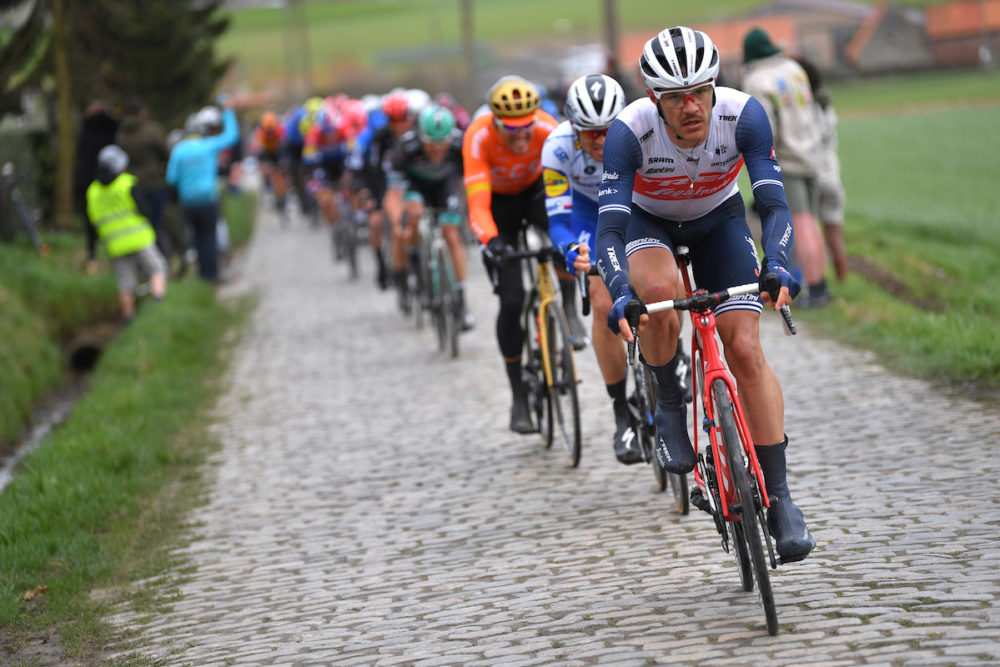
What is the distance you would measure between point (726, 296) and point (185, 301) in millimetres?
13318

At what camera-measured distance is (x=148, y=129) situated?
59.5 ft

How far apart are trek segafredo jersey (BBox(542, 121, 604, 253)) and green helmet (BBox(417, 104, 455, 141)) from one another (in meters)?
4.94

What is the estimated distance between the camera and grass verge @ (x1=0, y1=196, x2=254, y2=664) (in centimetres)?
664

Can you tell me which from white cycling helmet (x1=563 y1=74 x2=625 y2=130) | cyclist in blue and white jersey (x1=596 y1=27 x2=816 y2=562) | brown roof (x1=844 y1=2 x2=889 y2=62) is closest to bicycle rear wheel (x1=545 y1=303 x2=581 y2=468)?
white cycling helmet (x1=563 y1=74 x2=625 y2=130)

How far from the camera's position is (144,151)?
18.0 meters

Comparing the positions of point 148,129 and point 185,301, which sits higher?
point 148,129

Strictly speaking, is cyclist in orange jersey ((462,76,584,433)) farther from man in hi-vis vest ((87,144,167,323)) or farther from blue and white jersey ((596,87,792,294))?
man in hi-vis vest ((87,144,167,323))

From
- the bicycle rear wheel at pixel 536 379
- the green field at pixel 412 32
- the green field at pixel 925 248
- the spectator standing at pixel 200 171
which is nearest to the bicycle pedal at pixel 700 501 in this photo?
the bicycle rear wheel at pixel 536 379

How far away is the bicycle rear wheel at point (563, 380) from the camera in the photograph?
8.28 m

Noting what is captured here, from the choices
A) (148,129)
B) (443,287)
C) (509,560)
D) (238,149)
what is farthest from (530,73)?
(509,560)

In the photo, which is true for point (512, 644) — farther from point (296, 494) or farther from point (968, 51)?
point (968, 51)

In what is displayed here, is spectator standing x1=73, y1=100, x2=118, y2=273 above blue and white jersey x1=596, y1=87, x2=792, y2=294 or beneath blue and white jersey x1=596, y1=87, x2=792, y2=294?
beneath

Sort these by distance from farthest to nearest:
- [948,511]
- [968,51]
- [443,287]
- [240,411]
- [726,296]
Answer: [968,51]
[443,287]
[240,411]
[948,511]
[726,296]

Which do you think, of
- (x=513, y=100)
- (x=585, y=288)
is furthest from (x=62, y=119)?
(x=585, y=288)
